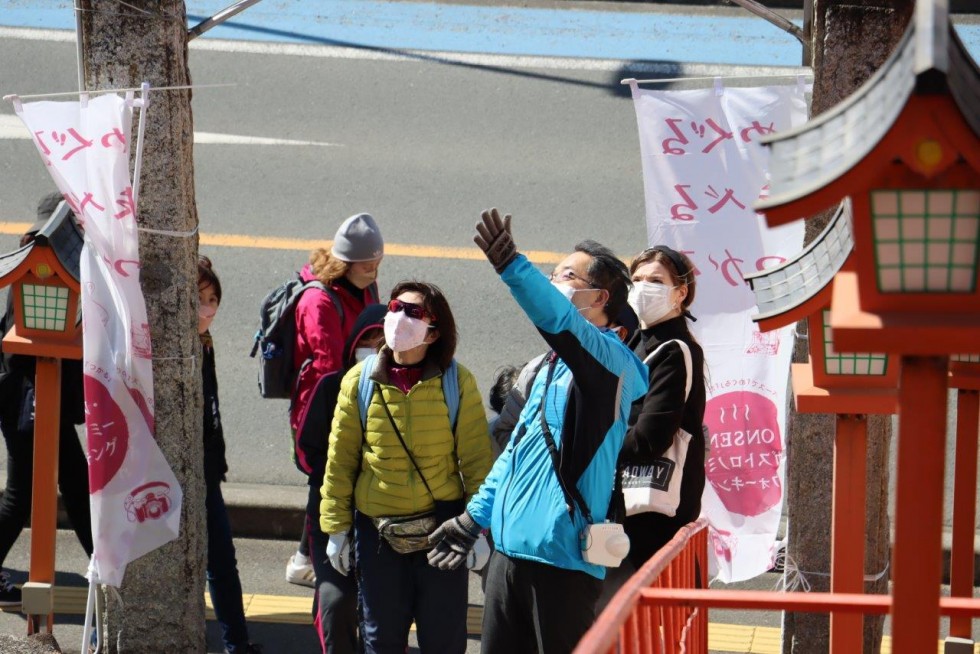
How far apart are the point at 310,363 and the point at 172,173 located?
116 cm

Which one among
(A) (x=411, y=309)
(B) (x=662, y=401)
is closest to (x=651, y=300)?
(B) (x=662, y=401)

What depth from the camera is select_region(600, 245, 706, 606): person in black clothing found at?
472cm

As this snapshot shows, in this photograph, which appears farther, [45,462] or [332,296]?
[332,296]

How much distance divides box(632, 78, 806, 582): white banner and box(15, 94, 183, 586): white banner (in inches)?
78.8

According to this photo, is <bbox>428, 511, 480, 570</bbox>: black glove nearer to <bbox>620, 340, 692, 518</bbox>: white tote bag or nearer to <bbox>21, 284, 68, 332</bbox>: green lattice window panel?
<bbox>620, 340, 692, 518</bbox>: white tote bag

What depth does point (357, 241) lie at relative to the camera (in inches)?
235

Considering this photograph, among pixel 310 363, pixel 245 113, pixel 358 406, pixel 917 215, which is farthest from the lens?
pixel 245 113

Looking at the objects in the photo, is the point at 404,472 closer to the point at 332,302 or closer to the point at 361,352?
the point at 361,352

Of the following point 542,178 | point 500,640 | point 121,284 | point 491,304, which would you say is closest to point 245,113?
point 542,178

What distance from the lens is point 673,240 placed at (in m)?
5.39

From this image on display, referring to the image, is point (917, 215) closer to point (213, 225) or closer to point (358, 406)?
point (358, 406)

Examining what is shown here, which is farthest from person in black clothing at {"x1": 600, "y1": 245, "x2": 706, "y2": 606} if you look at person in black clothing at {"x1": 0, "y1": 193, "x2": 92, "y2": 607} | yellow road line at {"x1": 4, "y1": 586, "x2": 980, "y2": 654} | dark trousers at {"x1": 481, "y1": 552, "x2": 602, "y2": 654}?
person in black clothing at {"x1": 0, "y1": 193, "x2": 92, "y2": 607}

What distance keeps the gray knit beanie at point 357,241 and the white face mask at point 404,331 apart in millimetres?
1200

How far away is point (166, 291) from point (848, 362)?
8.38 ft
